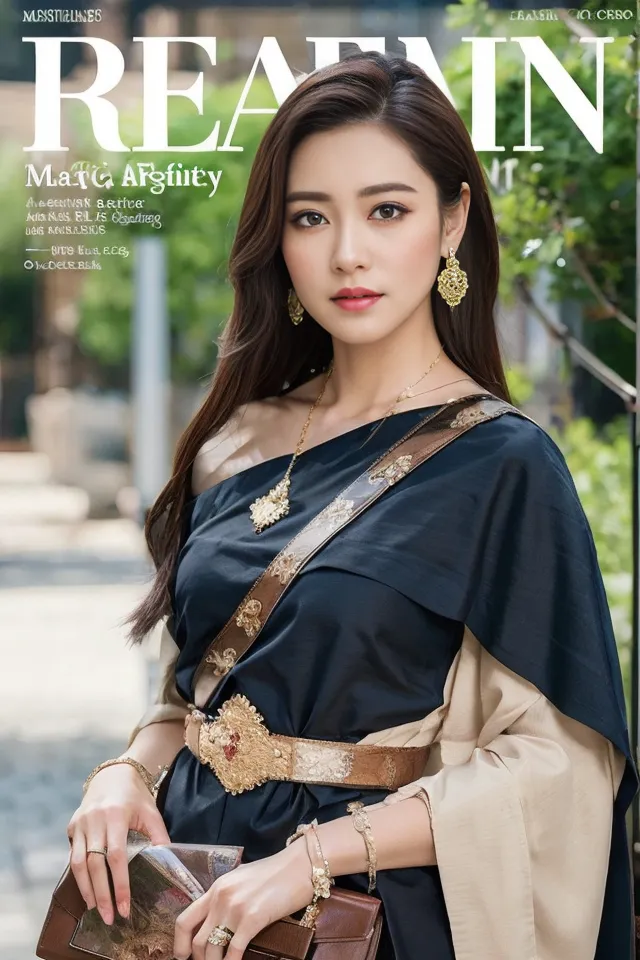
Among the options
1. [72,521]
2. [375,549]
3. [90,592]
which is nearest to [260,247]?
[375,549]

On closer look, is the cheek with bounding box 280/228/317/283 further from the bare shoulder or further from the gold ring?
the gold ring

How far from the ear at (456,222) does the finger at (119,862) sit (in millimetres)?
937

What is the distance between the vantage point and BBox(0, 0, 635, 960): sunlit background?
2.60 m

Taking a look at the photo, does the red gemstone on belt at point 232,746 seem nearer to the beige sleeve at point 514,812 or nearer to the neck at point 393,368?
the beige sleeve at point 514,812

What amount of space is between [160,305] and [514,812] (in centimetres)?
348

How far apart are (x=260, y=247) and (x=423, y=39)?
34.3 inches

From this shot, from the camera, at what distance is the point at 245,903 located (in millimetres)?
1570

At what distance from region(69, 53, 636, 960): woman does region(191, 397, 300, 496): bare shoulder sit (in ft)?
0.31

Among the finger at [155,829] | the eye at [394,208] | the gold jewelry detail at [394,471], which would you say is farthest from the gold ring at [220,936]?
the eye at [394,208]

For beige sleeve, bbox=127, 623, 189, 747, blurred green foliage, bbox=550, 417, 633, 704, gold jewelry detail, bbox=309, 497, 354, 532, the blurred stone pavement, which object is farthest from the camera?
the blurred stone pavement

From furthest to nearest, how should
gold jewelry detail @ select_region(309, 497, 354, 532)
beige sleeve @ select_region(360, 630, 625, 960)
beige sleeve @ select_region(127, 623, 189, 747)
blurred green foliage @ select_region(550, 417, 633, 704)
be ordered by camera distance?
blurred green foliage @ select_region(550, 417, 633, 704)
beige sleeve @ select_region(127, 623, 189, 747)
gold jewelry detail @ select_region(309, 497, 354, 532)
beige sleeve @ select_region(360, 630, 625, 960)

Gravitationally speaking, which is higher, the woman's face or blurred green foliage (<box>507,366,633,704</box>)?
the woman's face

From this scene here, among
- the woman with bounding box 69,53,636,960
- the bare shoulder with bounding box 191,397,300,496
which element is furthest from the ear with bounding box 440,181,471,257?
the bare shoulder with bounding box 191,397,300,496

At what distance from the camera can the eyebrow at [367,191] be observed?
5.86 ft
